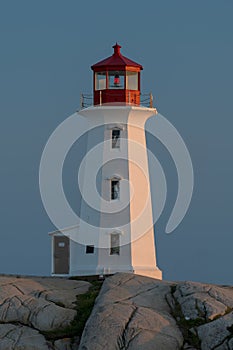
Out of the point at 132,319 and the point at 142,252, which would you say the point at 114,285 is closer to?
the point at 132,319

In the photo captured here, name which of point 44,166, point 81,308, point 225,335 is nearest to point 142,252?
point 44,166

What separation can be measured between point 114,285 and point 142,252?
6818 mm

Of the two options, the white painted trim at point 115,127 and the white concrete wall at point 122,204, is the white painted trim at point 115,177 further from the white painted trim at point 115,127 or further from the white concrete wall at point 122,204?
the white painted trim at point 115,127

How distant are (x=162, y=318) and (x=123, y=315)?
3.62 feet

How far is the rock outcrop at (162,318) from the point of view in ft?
101

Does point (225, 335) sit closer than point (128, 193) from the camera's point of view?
Yes

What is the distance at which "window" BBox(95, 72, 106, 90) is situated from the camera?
42.2 metres

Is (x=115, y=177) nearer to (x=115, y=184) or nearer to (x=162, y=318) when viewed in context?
(x=115, y=184)

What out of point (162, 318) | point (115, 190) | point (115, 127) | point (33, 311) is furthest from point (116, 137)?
point (162, 318)

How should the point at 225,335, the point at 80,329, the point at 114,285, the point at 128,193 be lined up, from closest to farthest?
the point at 225,335 → the point at 80,329 → the point at 114,285 → the point at 128,193

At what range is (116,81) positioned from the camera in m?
42.2

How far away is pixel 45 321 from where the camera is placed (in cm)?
3303

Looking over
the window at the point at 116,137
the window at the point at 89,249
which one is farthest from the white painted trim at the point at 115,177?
the window at the point at 89,249

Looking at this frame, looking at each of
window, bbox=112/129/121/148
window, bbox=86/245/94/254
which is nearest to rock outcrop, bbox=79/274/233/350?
window, bbox=86/245/94/254
